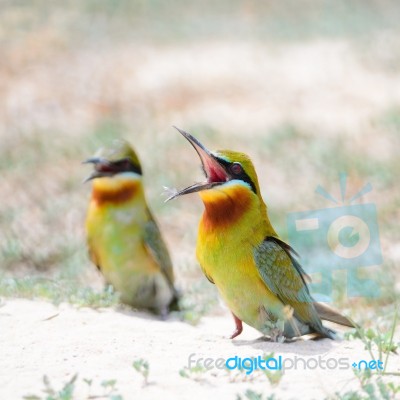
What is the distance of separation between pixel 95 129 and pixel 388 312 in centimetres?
450

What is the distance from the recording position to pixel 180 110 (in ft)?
29.8

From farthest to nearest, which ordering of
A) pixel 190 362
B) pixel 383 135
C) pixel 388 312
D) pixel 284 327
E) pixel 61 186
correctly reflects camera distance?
pixel 383 135
pixel 61 186
pixel 388 312
pixel 284 327
pixel 190 362

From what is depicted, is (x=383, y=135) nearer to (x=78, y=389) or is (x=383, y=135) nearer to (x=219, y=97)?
(x=219, y=97)

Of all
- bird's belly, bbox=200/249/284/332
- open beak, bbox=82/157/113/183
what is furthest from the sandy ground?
open beak, bbox=82/157/113/183

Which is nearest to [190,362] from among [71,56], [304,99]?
[304,99]

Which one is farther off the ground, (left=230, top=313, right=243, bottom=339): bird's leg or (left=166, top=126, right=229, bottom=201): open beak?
(left=166, top=126, right=229, bottom=201): open beak

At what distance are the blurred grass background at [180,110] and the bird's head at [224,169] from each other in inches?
40.7

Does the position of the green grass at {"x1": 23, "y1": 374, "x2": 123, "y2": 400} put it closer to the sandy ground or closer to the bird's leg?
the sandy ground

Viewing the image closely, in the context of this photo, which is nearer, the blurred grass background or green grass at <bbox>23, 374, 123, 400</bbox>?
green grass at <bbox>23, 374, 123, 400</bbox>

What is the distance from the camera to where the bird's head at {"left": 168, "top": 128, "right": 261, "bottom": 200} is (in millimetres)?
3408

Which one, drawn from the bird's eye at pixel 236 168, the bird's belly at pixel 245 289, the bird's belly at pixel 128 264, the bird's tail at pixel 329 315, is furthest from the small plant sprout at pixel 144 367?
the bird's belly at pixel 128 264

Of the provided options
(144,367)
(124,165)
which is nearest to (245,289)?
(144,367)

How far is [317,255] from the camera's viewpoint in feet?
18.6

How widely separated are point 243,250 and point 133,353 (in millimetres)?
627
